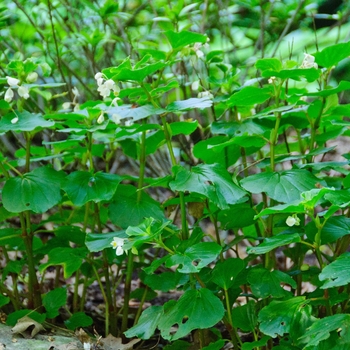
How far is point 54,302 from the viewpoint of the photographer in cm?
188

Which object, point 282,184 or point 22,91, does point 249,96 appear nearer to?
point 282,184

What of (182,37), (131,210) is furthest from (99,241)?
(182,37)

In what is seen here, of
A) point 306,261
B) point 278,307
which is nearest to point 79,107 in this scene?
point 278,307

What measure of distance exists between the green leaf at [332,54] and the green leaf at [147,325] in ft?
2.94

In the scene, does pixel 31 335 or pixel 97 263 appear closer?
pixel 31 335

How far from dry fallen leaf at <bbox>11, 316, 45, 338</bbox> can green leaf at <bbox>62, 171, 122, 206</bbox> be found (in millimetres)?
452

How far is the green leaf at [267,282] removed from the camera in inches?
58.7

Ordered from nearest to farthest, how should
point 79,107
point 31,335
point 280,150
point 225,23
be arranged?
1. point 31,335
2. point 79,107
3. point 280,150
4. point 225,23

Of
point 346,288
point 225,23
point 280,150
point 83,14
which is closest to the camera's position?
point 346,288

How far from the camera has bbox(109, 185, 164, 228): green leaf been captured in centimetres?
170

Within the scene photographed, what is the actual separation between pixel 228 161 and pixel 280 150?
0.98 feet

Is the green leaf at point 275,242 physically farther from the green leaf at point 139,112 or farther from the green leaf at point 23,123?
the green leaf at point 23,123

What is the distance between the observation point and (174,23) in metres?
2.18

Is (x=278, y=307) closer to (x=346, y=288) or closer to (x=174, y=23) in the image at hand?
(x=346, y=288)
